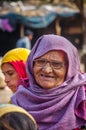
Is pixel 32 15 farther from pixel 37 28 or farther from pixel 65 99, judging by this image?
pixel 65 99

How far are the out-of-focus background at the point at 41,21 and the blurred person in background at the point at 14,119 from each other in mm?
18910

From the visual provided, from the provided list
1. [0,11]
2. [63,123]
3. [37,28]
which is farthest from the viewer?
[37,28]

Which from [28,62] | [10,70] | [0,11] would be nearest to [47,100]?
[28,62]

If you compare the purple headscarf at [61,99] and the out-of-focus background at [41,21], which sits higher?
the out-of-focus background at [41,21]

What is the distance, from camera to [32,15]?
22.9m

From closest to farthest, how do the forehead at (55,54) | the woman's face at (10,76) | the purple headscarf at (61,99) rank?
the purple headscarf at (61,99) → the forehead at (55,54) → the woman's face at (10,76)

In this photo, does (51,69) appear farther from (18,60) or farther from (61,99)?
(18,60)

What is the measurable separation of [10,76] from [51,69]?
1.09 metres

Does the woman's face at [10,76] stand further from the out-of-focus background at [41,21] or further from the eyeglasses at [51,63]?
the out-of-focus background at [41,21]

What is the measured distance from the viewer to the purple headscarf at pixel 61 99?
288 centimetres

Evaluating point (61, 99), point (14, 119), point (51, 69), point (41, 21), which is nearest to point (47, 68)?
point (51, 69)

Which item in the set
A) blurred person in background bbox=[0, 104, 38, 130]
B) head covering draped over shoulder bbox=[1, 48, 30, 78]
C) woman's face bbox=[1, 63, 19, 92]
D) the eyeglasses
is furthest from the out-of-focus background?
blurred person in background bbox=[0, 104, 38, 130]

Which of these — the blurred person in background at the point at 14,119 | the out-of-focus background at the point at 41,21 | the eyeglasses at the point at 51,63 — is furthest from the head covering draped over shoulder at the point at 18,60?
the out-of-focus background at the point at 41,21

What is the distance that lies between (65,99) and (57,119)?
12cm
